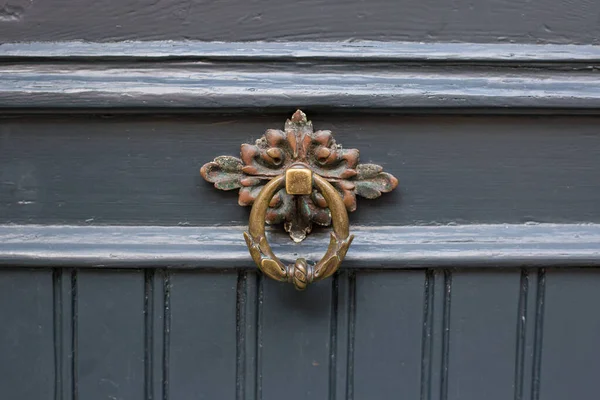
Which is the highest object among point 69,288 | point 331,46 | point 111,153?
point 331,46

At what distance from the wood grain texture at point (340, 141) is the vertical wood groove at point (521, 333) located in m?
0.07

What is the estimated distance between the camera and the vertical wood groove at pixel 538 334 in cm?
71

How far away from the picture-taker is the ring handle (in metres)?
0.63

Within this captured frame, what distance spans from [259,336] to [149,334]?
0.12 meters

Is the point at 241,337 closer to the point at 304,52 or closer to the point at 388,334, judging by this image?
the point at 388,334

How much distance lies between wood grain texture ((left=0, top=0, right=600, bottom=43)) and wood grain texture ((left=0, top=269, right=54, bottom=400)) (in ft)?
0.85

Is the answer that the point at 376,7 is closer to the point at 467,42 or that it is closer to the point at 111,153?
the point at 467,42

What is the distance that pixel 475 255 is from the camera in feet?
2.25

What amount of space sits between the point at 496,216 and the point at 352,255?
0.54 feet

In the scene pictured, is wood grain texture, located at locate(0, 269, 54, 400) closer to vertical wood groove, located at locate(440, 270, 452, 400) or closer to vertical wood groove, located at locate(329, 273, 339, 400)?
vertical wood groove, located at locate(329, 273, 339, 400)

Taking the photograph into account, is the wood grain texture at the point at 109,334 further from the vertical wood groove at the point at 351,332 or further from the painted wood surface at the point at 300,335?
the vertical wood groove at the point at 351,332

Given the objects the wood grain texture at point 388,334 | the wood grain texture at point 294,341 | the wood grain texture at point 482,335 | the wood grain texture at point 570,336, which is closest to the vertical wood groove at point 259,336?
the wood grain texture at point 294,341

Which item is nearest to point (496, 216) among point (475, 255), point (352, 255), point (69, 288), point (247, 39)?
point (475, 255)

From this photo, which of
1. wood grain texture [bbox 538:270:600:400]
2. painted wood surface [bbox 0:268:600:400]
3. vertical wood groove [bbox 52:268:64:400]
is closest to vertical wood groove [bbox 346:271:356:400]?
painted wood surface [bbox 0:268:600:400]
